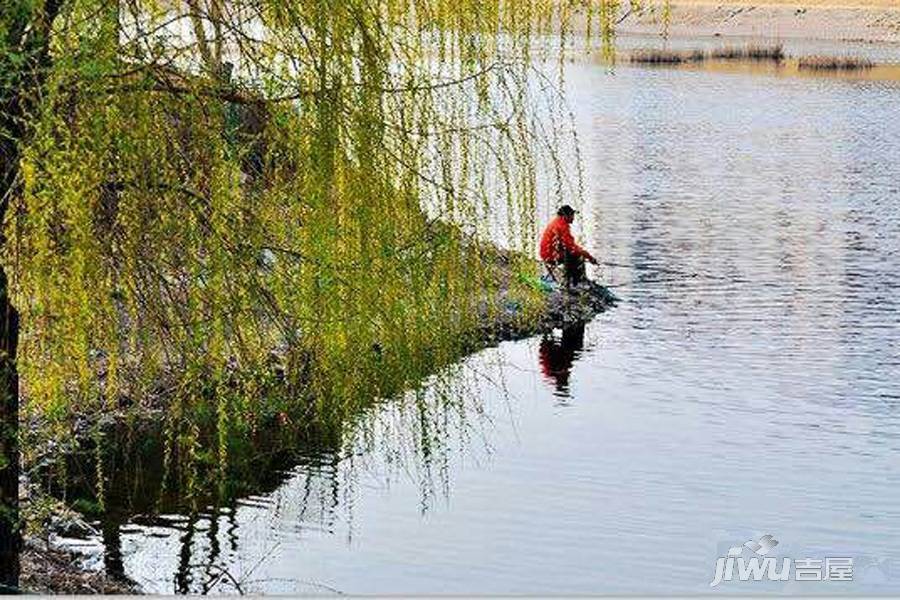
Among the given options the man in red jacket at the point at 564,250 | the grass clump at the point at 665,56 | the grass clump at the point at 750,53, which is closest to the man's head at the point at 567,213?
the man in red jacket at the point at 564,250

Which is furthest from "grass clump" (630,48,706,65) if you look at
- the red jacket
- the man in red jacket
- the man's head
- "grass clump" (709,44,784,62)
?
the man's head

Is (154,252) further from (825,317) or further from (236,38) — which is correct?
(825,317)

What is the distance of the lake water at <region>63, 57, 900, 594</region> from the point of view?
13664 mm

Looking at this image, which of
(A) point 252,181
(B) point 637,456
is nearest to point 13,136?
(A) point 252,181

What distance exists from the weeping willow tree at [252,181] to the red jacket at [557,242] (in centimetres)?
1606

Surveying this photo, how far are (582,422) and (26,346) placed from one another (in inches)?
495

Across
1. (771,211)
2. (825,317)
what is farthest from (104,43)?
(771,211)

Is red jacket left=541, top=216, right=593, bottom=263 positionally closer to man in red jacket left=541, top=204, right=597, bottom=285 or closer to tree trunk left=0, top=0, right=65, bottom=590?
man in red jacket left=541, top=204, right=597, bottom=285

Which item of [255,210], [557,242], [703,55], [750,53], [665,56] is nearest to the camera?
[255,210]

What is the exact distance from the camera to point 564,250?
991 inches

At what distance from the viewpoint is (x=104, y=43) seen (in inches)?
252

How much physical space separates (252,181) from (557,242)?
17.0m

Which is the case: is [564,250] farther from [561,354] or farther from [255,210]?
[255,210]

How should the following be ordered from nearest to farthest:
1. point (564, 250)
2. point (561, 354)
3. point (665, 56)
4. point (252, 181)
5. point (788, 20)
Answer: point (252, 181) → point (561, 354) → point (564, 250) → point (665, 56) → point (788, 20)
